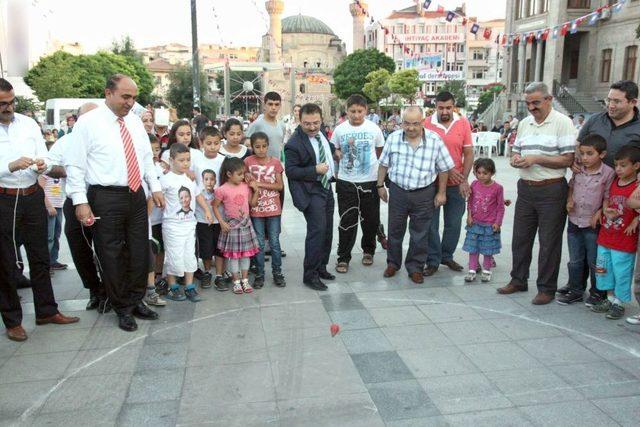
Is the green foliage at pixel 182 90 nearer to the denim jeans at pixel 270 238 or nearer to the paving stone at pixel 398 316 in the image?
the denim jeans at pixel 270 238

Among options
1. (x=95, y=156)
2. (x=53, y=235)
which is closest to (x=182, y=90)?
(x=53, y=235)

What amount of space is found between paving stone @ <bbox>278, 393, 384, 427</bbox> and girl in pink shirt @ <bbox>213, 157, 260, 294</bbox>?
7.26 feet

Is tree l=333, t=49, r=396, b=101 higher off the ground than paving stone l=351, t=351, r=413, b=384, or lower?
higher

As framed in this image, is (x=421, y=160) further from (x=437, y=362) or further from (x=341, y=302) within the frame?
(x=437, y=362)

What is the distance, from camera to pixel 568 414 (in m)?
3.19

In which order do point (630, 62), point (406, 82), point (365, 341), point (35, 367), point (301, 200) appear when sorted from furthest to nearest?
1. point (406, 82)
2. point (630, 62)
3. point (301, 200)
4. point (365, 341)
5. point (35, 367)

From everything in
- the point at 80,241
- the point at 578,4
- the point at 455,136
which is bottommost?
the point at 80,241

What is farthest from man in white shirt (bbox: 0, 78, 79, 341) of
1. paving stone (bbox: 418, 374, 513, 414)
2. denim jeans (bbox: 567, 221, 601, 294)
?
denim jeans (bbox: 567, 221, 601, 294)

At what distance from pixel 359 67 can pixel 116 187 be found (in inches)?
2381

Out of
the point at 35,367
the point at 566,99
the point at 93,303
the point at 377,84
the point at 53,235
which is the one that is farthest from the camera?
the point at 377,84

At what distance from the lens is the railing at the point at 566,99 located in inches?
1158

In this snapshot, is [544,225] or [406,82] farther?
[406,82]

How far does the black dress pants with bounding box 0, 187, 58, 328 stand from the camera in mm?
4344

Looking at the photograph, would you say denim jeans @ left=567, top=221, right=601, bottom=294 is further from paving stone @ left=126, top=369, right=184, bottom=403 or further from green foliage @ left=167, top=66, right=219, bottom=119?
green foliage @ left=167, top=66, right=219, bottom=119
